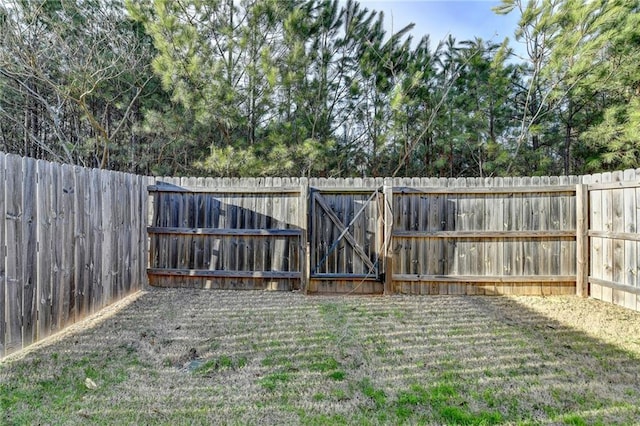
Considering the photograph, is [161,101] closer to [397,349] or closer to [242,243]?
[242,243]

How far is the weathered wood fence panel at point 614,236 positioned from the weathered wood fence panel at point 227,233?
377 cm

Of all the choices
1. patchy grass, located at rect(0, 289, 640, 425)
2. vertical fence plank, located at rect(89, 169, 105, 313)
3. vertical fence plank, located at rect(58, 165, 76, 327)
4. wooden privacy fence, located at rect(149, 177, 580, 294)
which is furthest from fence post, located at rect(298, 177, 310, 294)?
vertical fence plank, located at rect(58, 165, 76, 327)

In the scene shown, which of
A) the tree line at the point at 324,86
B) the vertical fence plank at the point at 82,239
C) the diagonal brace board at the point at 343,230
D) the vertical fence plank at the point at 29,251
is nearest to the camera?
the vertical fence plank at the point at 29,251

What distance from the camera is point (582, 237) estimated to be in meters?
4.27

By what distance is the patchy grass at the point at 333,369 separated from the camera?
183cm

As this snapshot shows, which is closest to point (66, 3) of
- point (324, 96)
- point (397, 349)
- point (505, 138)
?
point (324, 96)

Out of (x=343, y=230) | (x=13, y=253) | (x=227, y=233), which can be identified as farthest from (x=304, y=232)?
(x=13, y=253)

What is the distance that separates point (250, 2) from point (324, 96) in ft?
7.69

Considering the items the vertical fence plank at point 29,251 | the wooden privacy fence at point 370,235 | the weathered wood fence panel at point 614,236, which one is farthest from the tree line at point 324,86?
the vertical fence plank at point 29,251

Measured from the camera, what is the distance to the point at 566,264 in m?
4.40

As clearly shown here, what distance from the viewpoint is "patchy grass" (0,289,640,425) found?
183 cm

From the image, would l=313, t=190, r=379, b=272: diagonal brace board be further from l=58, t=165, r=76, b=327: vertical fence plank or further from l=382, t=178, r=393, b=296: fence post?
l=58, t=165, r=76, b=327: vertical fence plank

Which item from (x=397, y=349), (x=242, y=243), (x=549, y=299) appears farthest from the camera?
(x=242, y=243)

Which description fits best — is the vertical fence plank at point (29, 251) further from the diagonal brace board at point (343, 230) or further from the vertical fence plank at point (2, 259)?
the diagonal brace board at point (343, 230)
